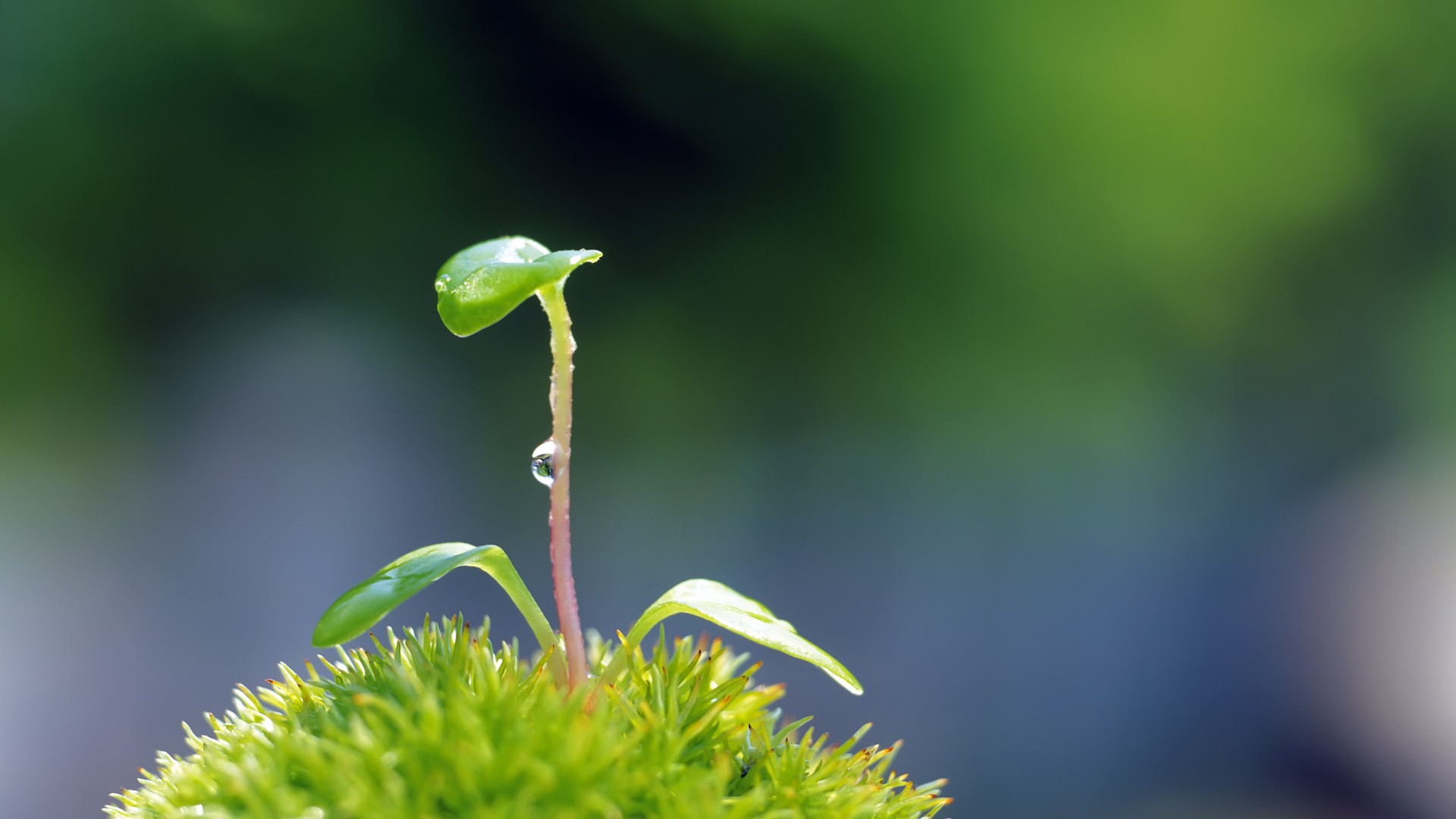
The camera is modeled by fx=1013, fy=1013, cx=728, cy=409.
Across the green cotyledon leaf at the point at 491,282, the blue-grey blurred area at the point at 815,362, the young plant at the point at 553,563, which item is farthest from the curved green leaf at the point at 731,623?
the blue-grey blurred area at the point at 815,362

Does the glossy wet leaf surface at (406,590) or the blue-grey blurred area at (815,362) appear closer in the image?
the glossy wet leaf surface at (406,590)

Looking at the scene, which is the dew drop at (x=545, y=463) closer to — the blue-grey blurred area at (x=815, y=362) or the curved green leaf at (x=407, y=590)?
the curved green leaf at (x=407, y=590)

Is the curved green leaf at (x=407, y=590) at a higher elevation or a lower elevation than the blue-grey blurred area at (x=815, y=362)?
lower

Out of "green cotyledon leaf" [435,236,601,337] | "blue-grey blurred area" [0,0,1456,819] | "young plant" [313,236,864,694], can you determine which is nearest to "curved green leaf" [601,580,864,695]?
"young plant" [313,236,864,694]

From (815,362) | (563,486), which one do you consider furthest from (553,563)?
(815,362)

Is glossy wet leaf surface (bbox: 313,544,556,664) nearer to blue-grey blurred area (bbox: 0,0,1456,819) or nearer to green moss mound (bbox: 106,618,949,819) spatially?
green moss mound (bbox: 106,618,949,819)

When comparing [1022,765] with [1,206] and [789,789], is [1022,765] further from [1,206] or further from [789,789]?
[1,206]

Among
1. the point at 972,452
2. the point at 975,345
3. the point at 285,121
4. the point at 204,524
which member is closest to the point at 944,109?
the point at 975,345

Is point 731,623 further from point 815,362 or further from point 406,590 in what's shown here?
point 815,362
